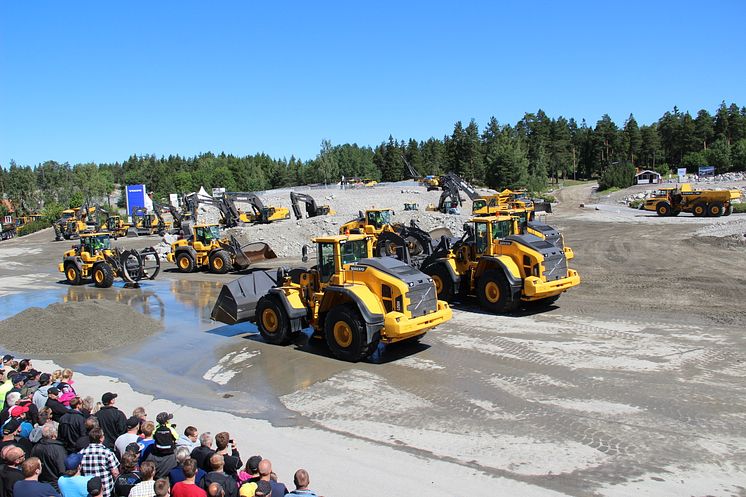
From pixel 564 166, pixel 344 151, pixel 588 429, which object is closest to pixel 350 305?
pixel 588 429

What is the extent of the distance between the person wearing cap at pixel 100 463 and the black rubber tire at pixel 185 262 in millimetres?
20302

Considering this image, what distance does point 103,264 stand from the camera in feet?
74.9

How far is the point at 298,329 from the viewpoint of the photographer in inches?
473

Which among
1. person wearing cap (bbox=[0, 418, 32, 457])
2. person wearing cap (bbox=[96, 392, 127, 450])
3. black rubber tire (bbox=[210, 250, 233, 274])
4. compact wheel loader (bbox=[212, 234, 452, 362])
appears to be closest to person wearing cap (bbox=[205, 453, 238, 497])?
person wearing cap (bbox=[96, 392, 127, 450])

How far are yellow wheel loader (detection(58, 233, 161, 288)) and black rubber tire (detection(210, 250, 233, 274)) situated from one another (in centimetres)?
218

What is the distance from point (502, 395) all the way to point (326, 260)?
4323mm

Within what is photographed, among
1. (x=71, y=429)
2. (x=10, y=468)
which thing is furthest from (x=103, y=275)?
(x=10, y=468)

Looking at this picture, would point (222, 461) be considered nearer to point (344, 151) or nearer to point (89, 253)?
point (89, 253)

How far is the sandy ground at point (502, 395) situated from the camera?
663 cm

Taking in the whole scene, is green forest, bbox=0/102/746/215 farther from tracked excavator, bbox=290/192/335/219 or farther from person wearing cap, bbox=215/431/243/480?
person wearing cap, bbox=215/431/243/480

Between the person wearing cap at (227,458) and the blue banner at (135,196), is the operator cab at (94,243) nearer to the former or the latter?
the person wearing cap at (227,458)

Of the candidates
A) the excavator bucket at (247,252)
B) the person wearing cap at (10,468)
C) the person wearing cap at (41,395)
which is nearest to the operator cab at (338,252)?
the person wearing cap at (41,395)

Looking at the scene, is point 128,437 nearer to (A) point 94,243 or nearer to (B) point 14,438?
(B) point 14,438

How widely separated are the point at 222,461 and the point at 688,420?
6.15 meters
